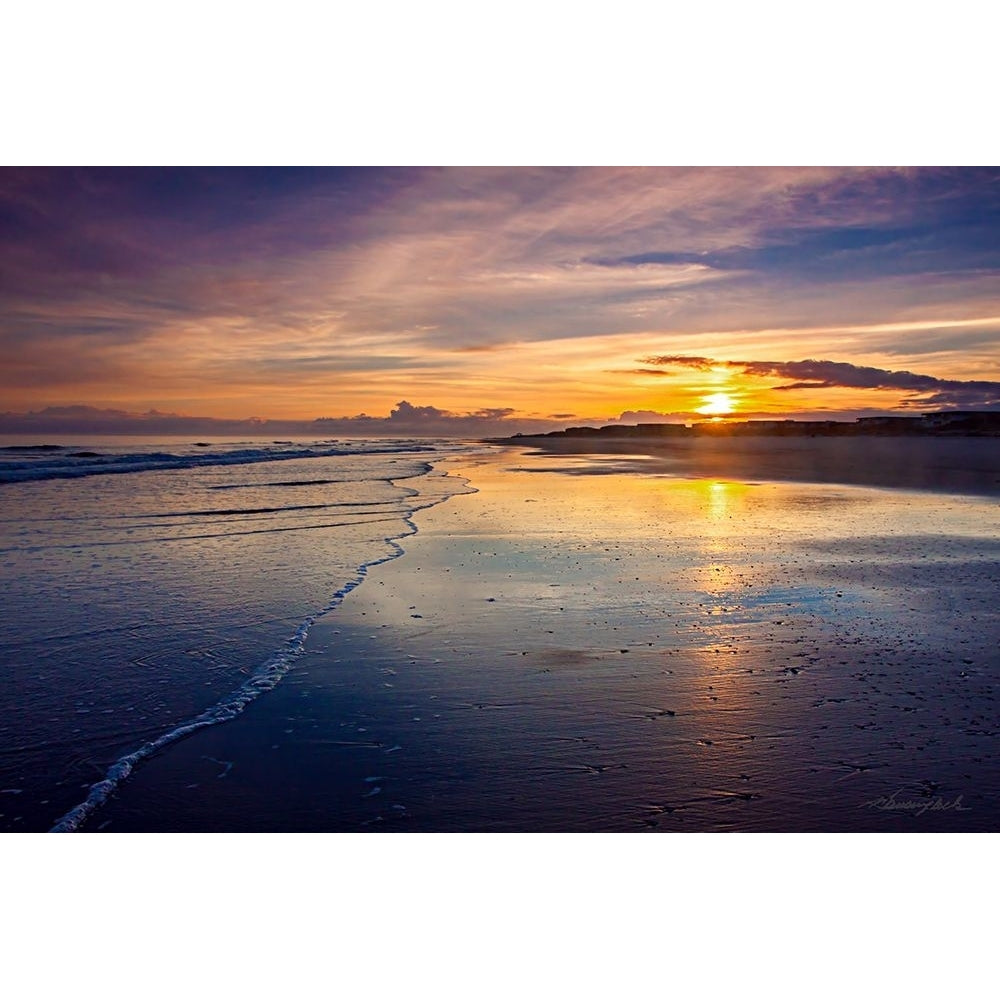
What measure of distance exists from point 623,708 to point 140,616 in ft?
17.6

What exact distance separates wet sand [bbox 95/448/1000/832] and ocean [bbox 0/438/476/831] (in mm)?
358

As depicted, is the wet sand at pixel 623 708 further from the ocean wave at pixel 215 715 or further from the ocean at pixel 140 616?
the ocean at pixel 140 616

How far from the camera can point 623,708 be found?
18.4 ft

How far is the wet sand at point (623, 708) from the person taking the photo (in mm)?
4281

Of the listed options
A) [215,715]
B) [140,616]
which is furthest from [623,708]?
[140,616]

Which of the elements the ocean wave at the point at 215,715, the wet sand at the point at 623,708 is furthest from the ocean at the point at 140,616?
the wet sand at the point at 623,708

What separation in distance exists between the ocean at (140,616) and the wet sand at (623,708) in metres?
0.36

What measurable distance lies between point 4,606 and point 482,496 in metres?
13.5

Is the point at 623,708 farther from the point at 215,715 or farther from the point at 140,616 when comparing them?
the point at 140,616

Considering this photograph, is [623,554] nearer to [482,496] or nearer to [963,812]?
[963,812]

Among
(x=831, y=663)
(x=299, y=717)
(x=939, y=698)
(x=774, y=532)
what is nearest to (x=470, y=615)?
(x=299, y=717)

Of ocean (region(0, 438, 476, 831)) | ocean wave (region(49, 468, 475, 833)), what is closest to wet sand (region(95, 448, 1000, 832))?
ocean wave (region(49, 468, 475, 833))

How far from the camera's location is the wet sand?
428 cm

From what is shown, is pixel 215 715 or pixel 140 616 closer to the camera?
pixel 215 715
